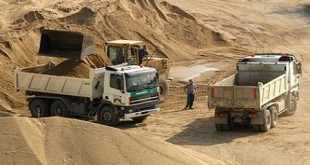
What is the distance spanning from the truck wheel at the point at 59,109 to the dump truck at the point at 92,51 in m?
2.05

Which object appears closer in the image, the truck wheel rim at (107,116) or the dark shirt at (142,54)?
the truck wheel rim at (107,116)

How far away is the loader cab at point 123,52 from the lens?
29627 mm

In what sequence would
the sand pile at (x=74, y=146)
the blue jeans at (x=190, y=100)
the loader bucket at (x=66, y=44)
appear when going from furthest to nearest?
the blue jeans at (x=190, y=100) < the loader bucket at (x=66, y=44) < the sand pile at (x=74, y=146)

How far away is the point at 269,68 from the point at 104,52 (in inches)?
256

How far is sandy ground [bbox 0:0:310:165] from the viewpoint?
18.4 meters

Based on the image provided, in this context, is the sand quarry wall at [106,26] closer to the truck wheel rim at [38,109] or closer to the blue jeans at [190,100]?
the truck wheel rim at [38,109]

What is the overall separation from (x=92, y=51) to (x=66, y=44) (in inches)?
62.8

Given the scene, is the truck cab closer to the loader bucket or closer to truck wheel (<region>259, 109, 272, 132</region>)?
the loader bucket

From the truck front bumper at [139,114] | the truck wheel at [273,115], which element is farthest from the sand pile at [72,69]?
the truck wheel at [273,115]

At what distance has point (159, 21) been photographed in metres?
40.8

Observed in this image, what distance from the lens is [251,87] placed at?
24031mm

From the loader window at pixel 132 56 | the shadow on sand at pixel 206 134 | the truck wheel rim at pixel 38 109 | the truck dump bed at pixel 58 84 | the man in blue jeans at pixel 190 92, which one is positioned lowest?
the shadow on sand at pixel 206 134

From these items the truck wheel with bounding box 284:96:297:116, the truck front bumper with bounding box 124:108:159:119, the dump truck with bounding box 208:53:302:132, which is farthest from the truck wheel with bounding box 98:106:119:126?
the truck wheel with bounding box 284:96:297:116

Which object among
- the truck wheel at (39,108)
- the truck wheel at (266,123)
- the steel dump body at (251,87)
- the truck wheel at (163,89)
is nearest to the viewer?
the steel dump body at (251,87)
